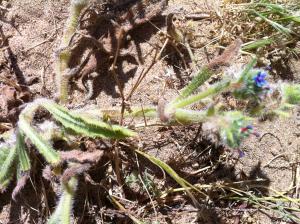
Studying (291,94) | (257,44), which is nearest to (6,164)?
(291,94)

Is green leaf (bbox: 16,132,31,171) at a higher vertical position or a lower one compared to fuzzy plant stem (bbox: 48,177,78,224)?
higher

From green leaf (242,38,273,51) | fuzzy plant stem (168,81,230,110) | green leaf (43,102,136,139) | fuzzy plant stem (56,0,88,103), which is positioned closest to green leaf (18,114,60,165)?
green leaf (43,102,136,139)

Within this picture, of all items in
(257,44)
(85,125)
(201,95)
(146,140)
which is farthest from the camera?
(257,44)

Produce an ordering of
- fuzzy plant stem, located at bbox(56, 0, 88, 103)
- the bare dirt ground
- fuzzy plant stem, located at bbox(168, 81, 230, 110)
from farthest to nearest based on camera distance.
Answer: fuzzy plant stem, located at bbox(56, 0, 88, 103), the bare dirt ground, fuzzy plant stem, located at bbox(168, 81, 230, 110)

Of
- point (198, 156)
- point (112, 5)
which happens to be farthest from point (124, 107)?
point (112, 5)

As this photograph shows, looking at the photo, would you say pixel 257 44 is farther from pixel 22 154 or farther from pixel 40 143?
pixel 22 154

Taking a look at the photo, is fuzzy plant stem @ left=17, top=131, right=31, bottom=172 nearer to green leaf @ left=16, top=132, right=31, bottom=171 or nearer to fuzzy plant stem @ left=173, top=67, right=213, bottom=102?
green leaf @ left=16, top=132, right=31, bottom=171

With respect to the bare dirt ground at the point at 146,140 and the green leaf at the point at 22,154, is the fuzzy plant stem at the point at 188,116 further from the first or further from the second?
the green leaf at the point at 22,154
